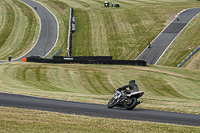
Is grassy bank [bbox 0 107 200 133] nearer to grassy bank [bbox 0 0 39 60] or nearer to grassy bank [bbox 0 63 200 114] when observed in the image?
grassy bank [bbox 0 63 200 114]

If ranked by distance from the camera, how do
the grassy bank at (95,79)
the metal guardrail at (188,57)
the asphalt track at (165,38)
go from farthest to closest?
the asphalt track at (165,38) < the metal guardrail at (188,57) < the grassy bank at (95,79)

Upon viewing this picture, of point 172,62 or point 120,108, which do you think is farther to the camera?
point 172,62

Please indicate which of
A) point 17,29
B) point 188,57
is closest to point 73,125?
point 188,57

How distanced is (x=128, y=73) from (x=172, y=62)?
74.0ft

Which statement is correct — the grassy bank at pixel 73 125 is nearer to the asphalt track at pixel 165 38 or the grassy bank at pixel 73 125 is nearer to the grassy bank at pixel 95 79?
the grassy bank at pixel 95 79

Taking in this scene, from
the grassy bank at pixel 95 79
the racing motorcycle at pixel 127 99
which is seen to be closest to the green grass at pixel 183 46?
the grassy bank at pixel 95 79

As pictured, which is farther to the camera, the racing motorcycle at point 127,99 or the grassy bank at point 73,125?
the racing motorcycle at point 127,99

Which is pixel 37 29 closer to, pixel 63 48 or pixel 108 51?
pixel 63 48

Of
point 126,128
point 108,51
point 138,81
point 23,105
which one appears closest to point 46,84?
point 138,81

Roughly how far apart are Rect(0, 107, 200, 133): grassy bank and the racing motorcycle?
338 cm

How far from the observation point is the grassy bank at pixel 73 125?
10664 millimetres

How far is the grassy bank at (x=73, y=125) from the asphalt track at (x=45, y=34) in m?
56.4

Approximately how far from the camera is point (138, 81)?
3997cm

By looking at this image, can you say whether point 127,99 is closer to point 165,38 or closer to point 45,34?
point 165,38
